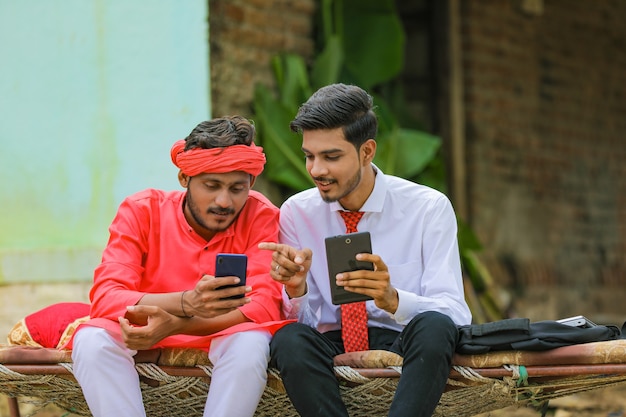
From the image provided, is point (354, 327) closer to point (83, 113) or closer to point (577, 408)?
point (83, 113)

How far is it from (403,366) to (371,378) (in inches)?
5.9

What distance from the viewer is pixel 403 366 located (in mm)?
3422

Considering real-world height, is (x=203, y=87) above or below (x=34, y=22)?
below

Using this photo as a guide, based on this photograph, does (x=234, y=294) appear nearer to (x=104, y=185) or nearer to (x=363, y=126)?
(x=363, y=126)

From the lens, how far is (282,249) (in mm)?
3545

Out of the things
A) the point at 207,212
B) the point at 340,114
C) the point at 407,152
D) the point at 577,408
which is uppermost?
the point at 340,114

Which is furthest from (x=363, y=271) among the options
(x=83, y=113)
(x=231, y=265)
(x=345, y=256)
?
(x=83, y=113)

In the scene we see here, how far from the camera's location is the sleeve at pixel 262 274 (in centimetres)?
371

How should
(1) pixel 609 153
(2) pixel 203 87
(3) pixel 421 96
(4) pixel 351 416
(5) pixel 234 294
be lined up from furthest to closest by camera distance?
(1) pixel 609 153 → (3) pixel 421 96 → (2) pixel 203 87 → (4) pixel 351 416 → (5) pixel 234 294

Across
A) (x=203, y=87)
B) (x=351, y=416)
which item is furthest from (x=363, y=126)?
(x=203, y=87)

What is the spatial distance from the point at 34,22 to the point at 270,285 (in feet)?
8.92

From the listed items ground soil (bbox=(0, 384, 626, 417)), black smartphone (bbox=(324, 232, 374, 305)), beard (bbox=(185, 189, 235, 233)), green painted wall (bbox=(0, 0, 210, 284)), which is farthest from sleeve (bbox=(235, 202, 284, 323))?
ground soil (bbox=(0, 384, 626, 417))

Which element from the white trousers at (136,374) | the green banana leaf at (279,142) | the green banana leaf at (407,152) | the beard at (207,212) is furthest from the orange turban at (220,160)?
the green banana leaf at (407,152)

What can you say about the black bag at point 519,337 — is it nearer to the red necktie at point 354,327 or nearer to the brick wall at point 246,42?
the red necktie at point 354,327
